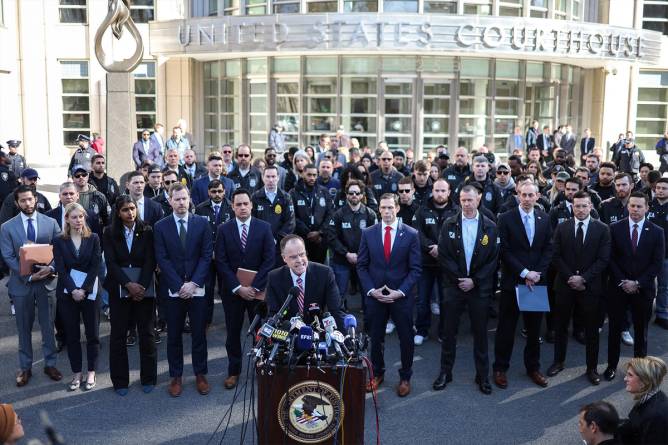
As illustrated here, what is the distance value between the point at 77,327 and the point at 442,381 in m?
3.89

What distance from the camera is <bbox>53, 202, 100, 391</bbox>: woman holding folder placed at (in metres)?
6.83

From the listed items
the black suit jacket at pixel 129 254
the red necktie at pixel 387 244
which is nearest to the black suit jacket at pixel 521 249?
the red necktie at pixel 387 244

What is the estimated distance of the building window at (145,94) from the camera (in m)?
24.2

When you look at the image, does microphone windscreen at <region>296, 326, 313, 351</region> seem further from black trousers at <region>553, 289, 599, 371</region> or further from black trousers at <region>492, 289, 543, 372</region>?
black trousers at <region>553, 289, 599, 371</region>

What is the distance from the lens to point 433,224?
8336mm

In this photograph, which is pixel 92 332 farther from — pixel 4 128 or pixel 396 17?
pixel 4 128

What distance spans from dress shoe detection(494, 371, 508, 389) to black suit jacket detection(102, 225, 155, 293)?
3.81 meters

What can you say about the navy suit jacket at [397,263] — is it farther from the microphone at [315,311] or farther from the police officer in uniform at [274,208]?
the police officer in uniform at [274,208]

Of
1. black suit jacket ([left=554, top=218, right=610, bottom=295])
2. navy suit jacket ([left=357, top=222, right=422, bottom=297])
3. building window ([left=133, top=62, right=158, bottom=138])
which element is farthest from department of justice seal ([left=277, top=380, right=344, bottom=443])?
building window ([left=133, top=62, right=158, bottom=138])

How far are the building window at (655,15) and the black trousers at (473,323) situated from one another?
24147mm

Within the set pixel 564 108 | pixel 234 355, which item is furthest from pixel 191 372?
pixel 564 108

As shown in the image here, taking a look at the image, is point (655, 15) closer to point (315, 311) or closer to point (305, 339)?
point (315, 311)

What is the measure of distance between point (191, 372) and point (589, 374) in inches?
173

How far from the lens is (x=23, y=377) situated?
23.0 ft
